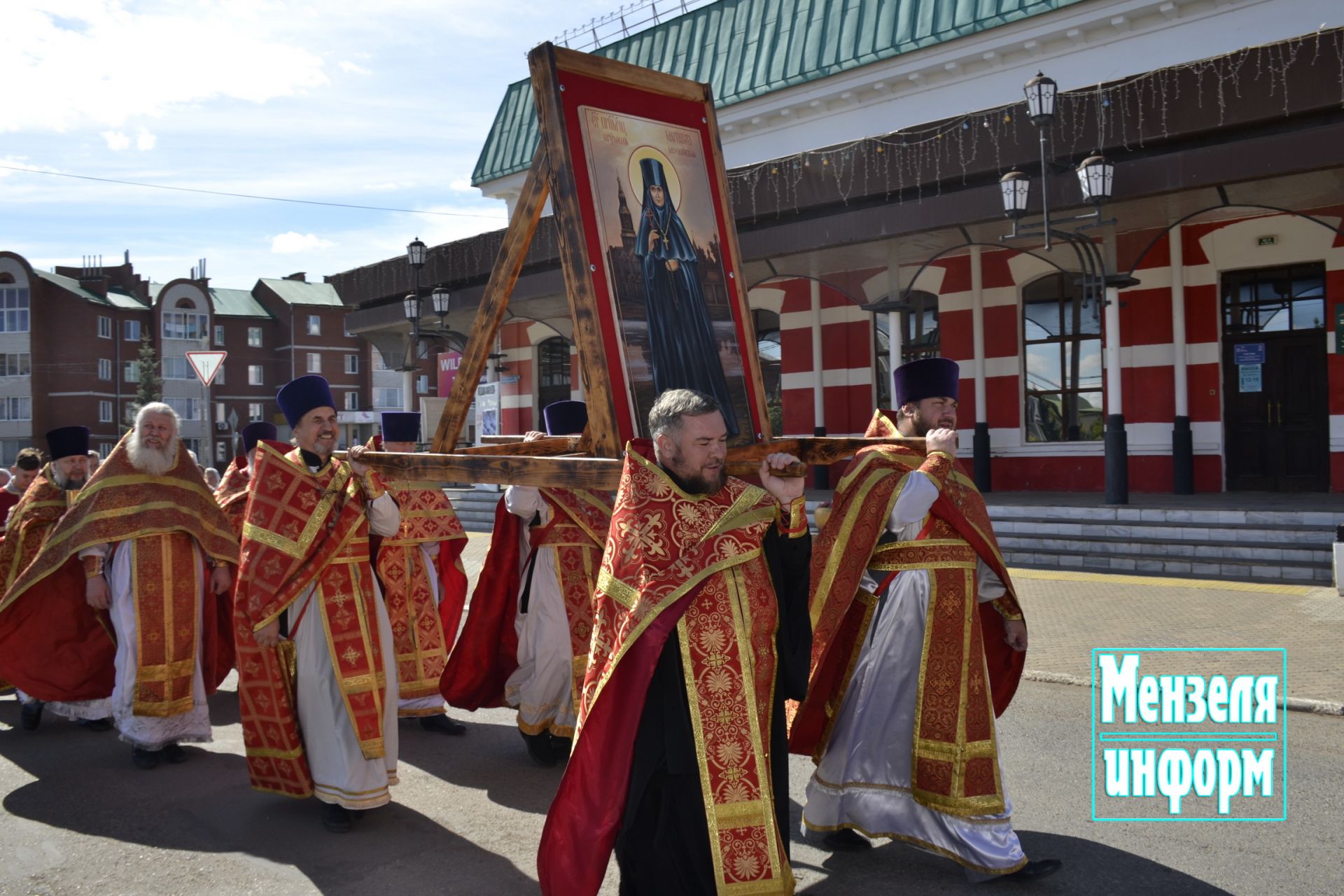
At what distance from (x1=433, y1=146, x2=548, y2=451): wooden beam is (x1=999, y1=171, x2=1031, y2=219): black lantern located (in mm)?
9457

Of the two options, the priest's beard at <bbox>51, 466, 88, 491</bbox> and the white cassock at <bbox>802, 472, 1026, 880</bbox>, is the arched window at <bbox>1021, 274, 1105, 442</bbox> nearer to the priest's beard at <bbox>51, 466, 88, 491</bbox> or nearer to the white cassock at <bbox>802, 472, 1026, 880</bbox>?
the white cassock at <bbox>802, 472, 1026, 880</bbox>

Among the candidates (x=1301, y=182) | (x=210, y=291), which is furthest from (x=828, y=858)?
(x=210, y=291)

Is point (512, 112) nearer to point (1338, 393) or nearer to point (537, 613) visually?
point (1338, 393)

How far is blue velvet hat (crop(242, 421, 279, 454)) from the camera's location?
8219 millimetres

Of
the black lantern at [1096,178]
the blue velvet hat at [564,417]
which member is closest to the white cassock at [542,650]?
the blue velvet hat at [564,417]

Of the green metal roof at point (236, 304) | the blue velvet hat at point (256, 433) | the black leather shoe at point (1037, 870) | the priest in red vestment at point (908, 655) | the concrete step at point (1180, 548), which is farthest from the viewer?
the green metal roof at point (236, 304)

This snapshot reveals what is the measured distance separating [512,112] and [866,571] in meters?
24.2

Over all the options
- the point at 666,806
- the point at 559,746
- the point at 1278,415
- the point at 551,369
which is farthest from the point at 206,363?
the point at 1278,415

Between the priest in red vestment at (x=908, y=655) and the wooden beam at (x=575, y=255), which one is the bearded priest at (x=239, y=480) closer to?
the wooden beam at (x=575, y=255)

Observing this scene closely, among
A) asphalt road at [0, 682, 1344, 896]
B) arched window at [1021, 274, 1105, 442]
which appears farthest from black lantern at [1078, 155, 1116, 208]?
asphalt road at [0, 682, 1344, 896]

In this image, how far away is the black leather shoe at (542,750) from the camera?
232 inches

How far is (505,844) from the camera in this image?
4.66m

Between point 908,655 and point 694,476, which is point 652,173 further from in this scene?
point 908,655

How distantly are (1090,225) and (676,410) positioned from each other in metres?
10.4
